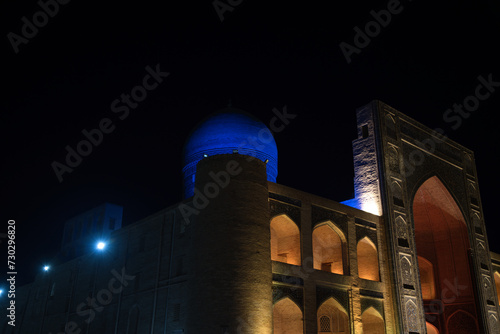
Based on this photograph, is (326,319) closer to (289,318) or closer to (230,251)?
(289,318)

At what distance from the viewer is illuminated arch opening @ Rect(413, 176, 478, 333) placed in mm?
17369

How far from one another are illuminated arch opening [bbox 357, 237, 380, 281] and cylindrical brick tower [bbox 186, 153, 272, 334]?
4478 mm

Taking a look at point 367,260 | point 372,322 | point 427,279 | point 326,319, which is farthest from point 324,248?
point 427,279

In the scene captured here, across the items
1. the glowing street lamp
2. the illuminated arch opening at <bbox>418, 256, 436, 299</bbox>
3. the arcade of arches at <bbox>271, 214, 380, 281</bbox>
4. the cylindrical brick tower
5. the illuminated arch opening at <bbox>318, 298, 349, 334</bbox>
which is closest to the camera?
the cylindrical brick tower

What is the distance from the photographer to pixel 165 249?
1259 centimetres

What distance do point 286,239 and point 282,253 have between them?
41 cm

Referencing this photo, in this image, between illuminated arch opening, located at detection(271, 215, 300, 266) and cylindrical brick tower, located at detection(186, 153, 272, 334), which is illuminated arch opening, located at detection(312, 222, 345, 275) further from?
cylindrical brick tower, located at detection(186, 153, 272, 334)

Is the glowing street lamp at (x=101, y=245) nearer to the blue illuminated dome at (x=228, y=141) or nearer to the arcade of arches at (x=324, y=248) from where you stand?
the blue illuminated dome at (x=228, y=141)

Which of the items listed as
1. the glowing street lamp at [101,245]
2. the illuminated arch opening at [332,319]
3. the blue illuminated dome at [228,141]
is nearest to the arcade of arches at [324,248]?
the illuminated arch opening at [332,319]

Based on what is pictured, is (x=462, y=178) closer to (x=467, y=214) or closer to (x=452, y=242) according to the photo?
(x=467, y=214)

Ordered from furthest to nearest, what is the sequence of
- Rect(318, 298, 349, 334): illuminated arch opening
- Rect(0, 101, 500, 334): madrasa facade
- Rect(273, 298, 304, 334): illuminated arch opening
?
1. Rect(318, 298, 349, 334): illuminated arch opening
2. Rect(273, 298, 304, 334): illuminated arch opening
3. Rect(0, 101, 500, 334): madrasa facade

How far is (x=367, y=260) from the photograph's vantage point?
1422cm

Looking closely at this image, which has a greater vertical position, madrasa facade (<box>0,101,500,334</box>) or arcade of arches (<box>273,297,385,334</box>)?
madrasa facade (<box>0,101,500,334</box>)

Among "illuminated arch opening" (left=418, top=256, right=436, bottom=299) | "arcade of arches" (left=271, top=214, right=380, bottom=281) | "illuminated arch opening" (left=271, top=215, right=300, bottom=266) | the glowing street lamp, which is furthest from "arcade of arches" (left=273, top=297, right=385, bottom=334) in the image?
the glowing street lamp
